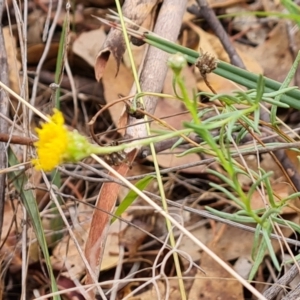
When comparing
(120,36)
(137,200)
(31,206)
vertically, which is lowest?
(137,200)

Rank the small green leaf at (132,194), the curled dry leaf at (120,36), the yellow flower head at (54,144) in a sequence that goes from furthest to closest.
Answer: the curled dry leaf at (120,36)
the small green leaf at (132,194)
the yellow flower head at (54,144)

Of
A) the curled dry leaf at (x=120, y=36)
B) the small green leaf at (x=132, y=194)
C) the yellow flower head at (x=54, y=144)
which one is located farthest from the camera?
the curled dry leaf at (x=120, y=36)

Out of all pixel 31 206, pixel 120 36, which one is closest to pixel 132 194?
pixel 31 206

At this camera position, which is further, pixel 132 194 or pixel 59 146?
pixel 132 194

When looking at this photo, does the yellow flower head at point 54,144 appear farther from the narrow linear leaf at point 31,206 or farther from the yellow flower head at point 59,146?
the narrow linear leaf at point 31,206

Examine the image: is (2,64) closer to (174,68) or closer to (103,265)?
(103,265)

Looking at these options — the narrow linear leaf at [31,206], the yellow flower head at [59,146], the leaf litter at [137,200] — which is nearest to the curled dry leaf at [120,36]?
the leaf litter at [137,200]

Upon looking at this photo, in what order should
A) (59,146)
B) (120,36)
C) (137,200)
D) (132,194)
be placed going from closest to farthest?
(59,146) < (132,194) < (120,36) < (137,200)

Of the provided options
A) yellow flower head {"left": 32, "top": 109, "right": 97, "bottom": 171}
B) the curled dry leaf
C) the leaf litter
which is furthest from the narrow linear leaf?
yellow flower head {"left": 32, "top": 109, "right": 97, "bottom": 171}

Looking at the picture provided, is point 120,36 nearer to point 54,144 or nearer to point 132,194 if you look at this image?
point 132,194
